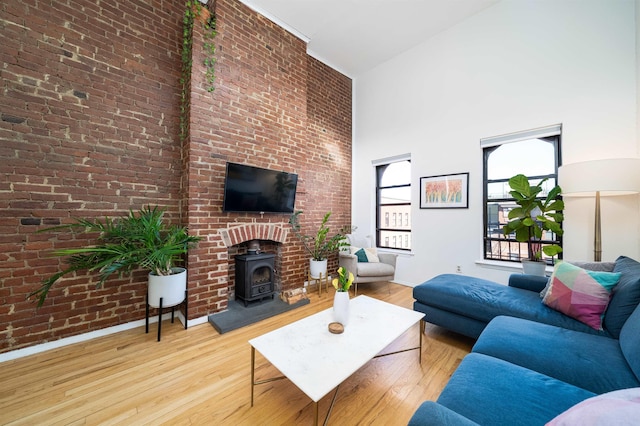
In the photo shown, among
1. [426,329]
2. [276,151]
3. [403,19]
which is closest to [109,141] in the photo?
[276,151]

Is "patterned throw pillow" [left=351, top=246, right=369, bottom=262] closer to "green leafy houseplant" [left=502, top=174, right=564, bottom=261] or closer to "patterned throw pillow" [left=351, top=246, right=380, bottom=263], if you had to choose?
"patterned throw pillow" [left=351, top=246, right=380, bottom=263]

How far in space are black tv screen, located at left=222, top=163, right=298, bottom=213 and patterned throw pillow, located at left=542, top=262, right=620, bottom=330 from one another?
2.91m

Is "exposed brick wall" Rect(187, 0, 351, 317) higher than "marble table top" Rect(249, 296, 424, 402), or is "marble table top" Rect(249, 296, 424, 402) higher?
"exposed brick wall" Rect(187, 0, 351, 317)

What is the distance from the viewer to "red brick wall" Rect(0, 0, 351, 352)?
1.94 metres

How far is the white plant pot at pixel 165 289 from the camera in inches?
86.7

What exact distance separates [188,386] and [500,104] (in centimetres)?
467

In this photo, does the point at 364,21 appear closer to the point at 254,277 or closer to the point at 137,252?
the point at 254,277

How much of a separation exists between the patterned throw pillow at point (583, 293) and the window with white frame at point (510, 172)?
Answer: 153 cm

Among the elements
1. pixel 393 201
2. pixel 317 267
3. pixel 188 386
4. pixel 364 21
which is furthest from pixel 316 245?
pixel 364 21

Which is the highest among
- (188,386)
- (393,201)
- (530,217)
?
(393,201)

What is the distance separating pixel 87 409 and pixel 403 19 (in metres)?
5.30

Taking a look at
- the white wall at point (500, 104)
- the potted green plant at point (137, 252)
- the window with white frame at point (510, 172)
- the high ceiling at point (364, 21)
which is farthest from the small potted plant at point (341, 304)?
the high ceiling at point (364, 21)

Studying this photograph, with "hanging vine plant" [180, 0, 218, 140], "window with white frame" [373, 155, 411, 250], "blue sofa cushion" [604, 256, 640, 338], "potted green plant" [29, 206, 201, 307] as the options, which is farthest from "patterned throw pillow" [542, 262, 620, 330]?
"hanging vine plant" [180, 0, 218, 140]

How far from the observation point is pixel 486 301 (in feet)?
6.54
